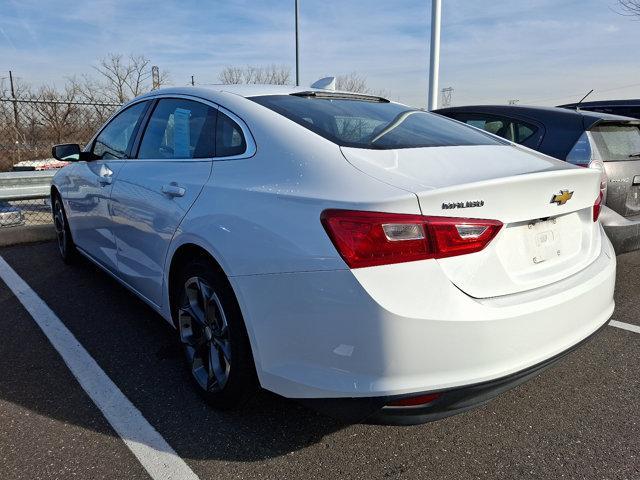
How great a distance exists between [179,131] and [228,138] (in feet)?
1.89

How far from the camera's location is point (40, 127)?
407 inches

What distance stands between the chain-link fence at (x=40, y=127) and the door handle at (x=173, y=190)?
7.40 m

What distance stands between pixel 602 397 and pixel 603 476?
0.69m

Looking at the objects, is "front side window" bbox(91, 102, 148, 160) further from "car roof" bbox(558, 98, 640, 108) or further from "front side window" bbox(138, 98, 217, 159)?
"car roof" bbox(558, 98, 640, 108)

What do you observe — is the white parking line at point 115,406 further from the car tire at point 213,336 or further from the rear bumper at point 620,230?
the rear bumper at point 620,230

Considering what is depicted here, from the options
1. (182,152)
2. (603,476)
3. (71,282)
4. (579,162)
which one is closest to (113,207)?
(182,152)

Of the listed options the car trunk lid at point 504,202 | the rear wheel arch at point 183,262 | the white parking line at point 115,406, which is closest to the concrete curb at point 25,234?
A: the white parking line at point 115,406

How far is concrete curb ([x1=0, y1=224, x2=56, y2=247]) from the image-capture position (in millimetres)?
5672

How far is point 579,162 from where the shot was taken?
3.84 meters

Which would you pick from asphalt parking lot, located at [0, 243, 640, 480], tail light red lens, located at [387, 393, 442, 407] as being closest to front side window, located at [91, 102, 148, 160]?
asphalt parking lot, located at [0, 243, 640, 480]

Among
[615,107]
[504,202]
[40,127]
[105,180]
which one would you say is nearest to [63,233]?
[105,180]

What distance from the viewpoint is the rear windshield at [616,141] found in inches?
154

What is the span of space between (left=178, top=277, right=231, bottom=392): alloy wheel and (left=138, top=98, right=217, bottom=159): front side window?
698 mm

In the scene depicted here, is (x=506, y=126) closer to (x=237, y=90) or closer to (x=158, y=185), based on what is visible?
(x=237, y=90)
